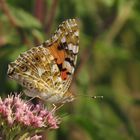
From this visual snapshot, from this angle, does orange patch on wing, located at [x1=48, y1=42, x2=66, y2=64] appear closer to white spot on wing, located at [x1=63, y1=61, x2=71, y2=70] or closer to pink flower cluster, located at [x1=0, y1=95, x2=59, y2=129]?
white spot on wing, located at [x1=63, y1=61, x2=71, y2=70]

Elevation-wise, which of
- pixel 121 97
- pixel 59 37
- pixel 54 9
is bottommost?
pixel 121 97

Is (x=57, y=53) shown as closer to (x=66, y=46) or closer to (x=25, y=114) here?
(x=66, y=46)

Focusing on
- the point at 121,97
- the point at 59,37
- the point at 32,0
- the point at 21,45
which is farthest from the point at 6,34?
the point at 59,37

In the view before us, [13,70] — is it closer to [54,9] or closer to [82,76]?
[54,9]

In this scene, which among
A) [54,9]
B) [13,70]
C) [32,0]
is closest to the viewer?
[13,70]

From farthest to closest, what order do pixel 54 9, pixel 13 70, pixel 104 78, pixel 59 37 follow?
1. pixel 104 78
2. pixel 54 9
3. pixel 59 37
4. pixel 13 70

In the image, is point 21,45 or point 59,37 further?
point 21,45

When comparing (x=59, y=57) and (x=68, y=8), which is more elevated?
(x=68, y=8)

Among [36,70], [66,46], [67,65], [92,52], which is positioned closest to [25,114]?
[36,70]
